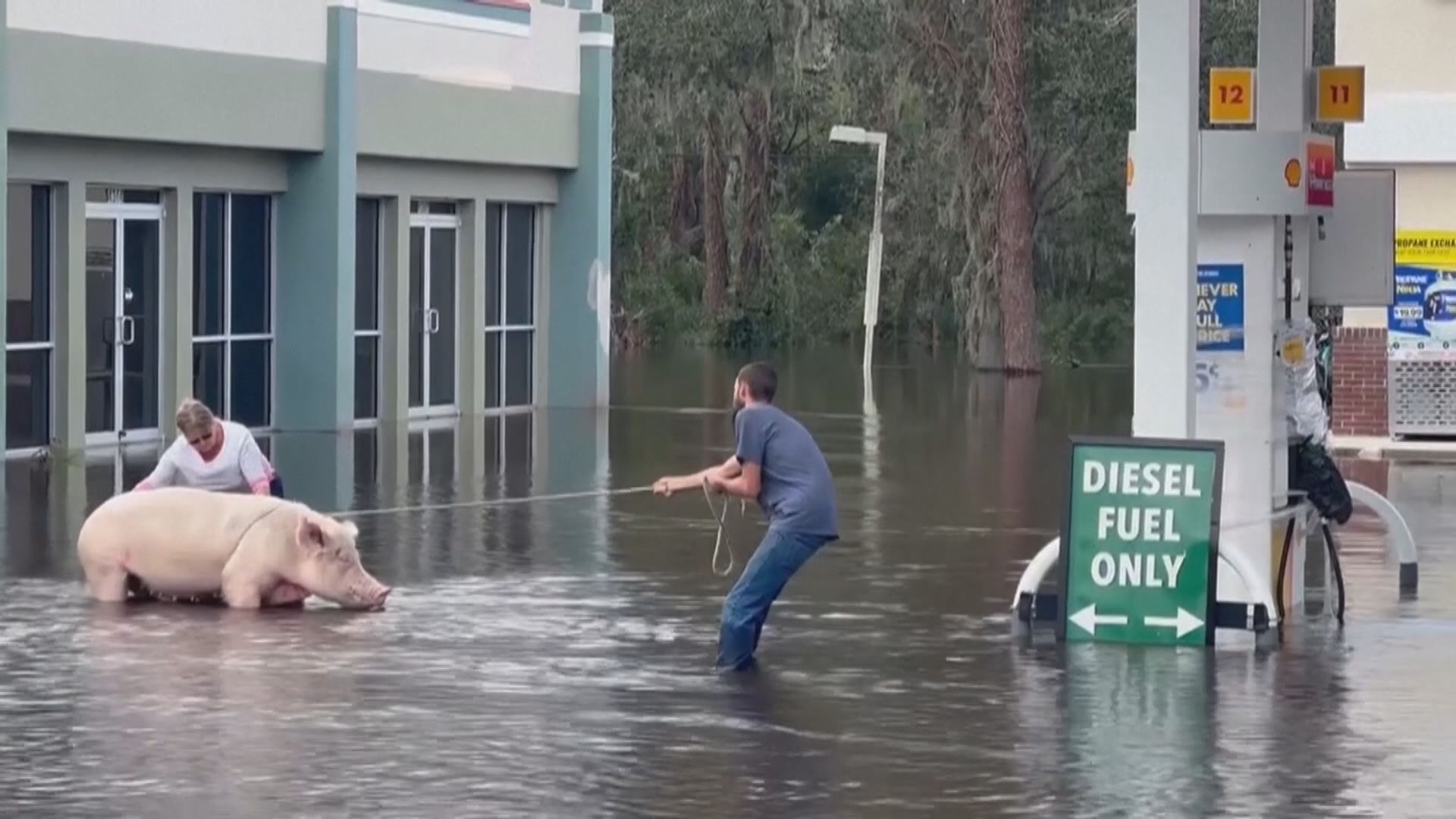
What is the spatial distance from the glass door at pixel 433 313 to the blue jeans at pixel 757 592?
21.9m

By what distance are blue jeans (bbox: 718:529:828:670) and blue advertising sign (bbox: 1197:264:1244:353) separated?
3444 mm

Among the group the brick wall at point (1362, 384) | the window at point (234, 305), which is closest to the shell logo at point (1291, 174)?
the brick wall at point (1362, 384)

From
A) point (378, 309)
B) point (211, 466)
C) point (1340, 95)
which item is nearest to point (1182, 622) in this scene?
point (1340, 95)

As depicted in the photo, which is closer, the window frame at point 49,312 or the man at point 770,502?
the man at point 770,502

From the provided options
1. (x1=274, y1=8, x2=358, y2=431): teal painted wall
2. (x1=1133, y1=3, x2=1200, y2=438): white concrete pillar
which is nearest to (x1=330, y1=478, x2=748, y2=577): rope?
(x1=1133, y1=3, x2=1200, y2=438): white concrete pillar

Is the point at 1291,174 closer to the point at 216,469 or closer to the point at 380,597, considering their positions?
the point at 380,597

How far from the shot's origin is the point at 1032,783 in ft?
34.8

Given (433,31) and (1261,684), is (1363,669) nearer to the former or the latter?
(1261,684)

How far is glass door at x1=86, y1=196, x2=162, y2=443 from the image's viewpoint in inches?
1161

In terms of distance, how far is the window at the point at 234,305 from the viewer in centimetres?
3155

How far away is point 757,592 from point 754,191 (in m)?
52.8

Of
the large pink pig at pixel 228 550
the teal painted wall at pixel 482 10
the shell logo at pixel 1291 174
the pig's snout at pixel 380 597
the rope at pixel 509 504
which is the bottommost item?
the pig's snout at pixel 380 597

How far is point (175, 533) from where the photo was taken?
15727mm

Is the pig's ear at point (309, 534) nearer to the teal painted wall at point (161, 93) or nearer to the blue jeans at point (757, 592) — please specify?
the blue jeans at point (757, 592)
